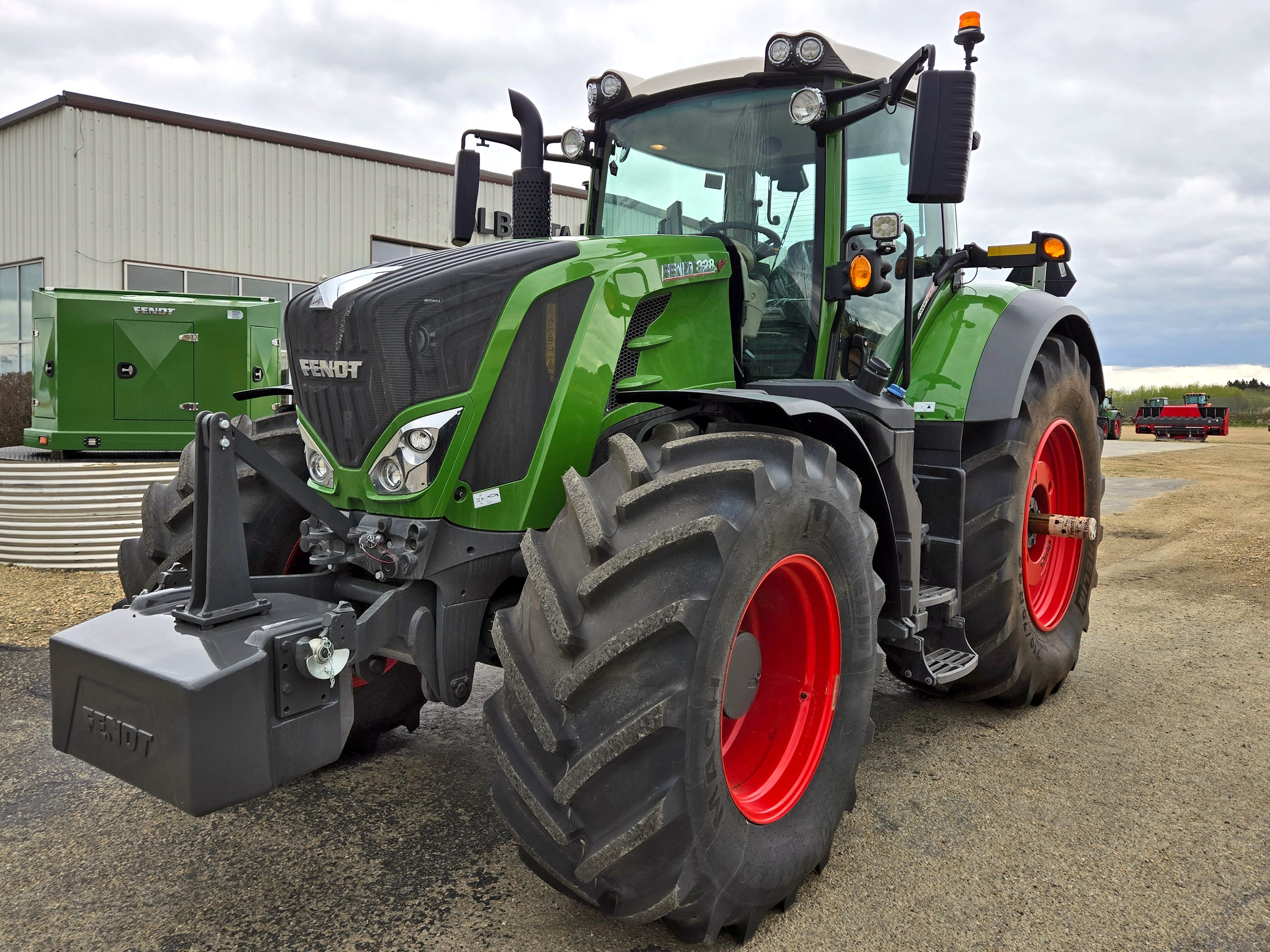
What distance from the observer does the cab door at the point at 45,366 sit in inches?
316

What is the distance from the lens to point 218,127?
49.3 feet

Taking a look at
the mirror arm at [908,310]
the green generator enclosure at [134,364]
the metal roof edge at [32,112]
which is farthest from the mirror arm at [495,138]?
the metal roof edge at [32,112]

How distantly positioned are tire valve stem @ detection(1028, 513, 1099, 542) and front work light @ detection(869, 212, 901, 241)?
62.6 inches

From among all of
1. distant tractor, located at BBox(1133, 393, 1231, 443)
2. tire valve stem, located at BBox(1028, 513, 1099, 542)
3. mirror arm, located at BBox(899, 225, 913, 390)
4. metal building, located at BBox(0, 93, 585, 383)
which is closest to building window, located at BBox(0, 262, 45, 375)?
metal building, located at BBox(0, 93, 585, 383)

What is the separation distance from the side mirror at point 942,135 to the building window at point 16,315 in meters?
15.0

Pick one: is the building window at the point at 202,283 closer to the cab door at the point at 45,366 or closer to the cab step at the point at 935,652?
the cab door at the point at 45,366

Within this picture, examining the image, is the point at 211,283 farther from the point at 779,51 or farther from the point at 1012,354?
the point at 1012,354

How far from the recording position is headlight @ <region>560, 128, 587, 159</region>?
3.77 meters

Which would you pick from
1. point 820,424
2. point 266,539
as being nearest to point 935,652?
point 820,424

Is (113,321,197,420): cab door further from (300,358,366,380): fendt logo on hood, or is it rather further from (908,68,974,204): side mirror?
(908,68,974,204): side mirror

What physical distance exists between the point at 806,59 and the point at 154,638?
261cm

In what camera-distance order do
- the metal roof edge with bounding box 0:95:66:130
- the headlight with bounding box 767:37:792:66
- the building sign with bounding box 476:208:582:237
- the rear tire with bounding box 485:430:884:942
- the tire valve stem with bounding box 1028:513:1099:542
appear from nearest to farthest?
the rear tire with bounding box 485:430:884:942, the headlight with bounding box 767:37:792:66, the building sign with bounding box 476:208:582:237, the tire valve stem with bounding box 1028:513:1099:542, the metal roof edge with bounding box 0:95:66:130

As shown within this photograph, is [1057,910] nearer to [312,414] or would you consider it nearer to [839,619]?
[839,619]

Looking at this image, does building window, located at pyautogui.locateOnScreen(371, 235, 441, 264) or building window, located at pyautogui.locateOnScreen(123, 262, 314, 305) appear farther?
building window, located at pyautogui.locateOnScreen(371, 235, 441, 264)
